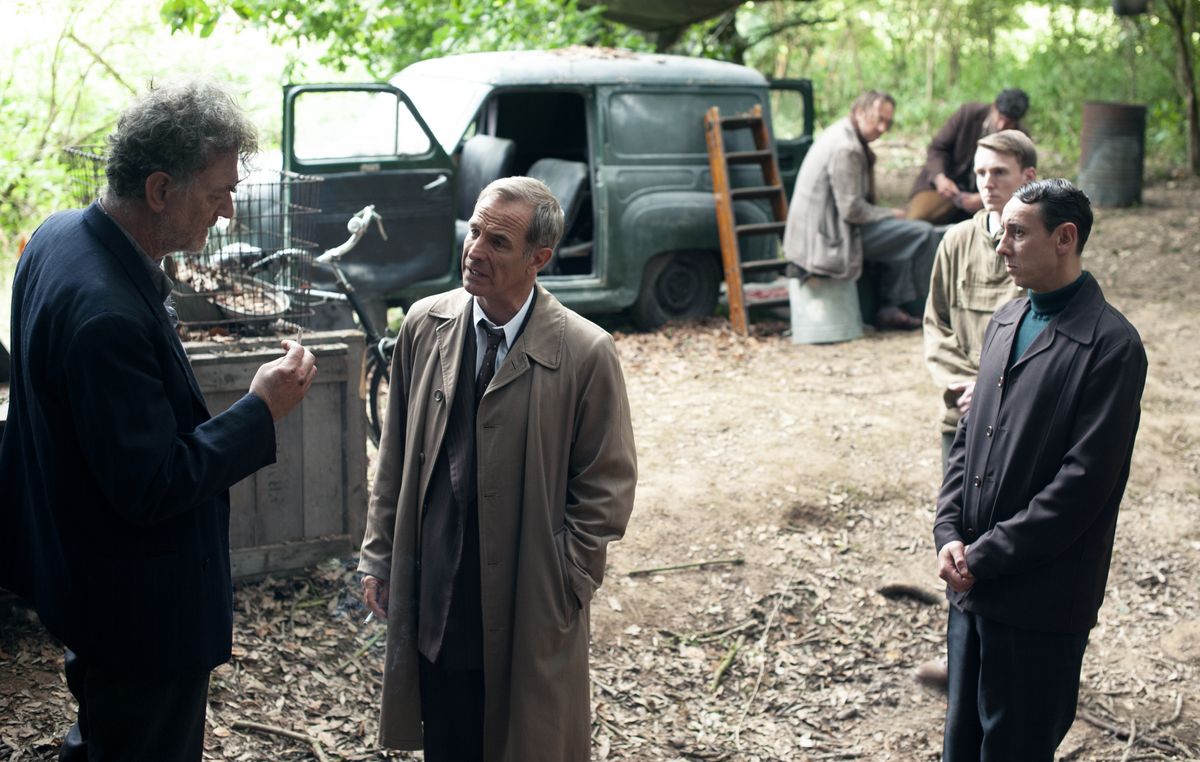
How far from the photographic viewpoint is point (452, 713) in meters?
2.92

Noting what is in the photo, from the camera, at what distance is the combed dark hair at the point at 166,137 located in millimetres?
2330


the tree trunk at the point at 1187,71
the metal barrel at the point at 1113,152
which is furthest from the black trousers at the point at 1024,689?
the tree trunk at the point at 1187,71

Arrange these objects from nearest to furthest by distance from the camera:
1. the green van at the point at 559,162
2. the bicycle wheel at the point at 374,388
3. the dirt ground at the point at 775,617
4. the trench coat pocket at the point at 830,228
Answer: the dirt ground at the point at 775,617 < the bicycle wheel at the point at 374,388 < the green van at the point at 559,162 < the trench coat pocket at the point at 830,228

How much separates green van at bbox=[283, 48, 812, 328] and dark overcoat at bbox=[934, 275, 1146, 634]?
17.1ft

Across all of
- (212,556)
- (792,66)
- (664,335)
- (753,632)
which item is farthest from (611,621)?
(792,66)

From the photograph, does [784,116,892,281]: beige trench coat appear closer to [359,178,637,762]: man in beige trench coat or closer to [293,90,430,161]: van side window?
[293,90,430,161]: van side window

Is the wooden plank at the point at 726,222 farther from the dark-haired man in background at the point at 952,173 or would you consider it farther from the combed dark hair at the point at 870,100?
the dark-haired man in background at the point at 952,173

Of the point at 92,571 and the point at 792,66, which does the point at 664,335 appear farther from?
the point at 792,66

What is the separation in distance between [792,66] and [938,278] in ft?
59.8

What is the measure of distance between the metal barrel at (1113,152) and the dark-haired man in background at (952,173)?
3.92m

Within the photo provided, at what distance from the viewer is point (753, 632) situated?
491 centimetres

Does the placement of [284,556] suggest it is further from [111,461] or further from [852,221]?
[852,221]

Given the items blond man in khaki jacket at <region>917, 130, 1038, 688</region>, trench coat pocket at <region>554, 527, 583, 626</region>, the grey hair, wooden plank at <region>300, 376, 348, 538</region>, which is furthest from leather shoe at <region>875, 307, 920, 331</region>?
trench coat pocket at <region>554, 527, 583, 626</region>

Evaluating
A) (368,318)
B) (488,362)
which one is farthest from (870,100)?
(488,362)
